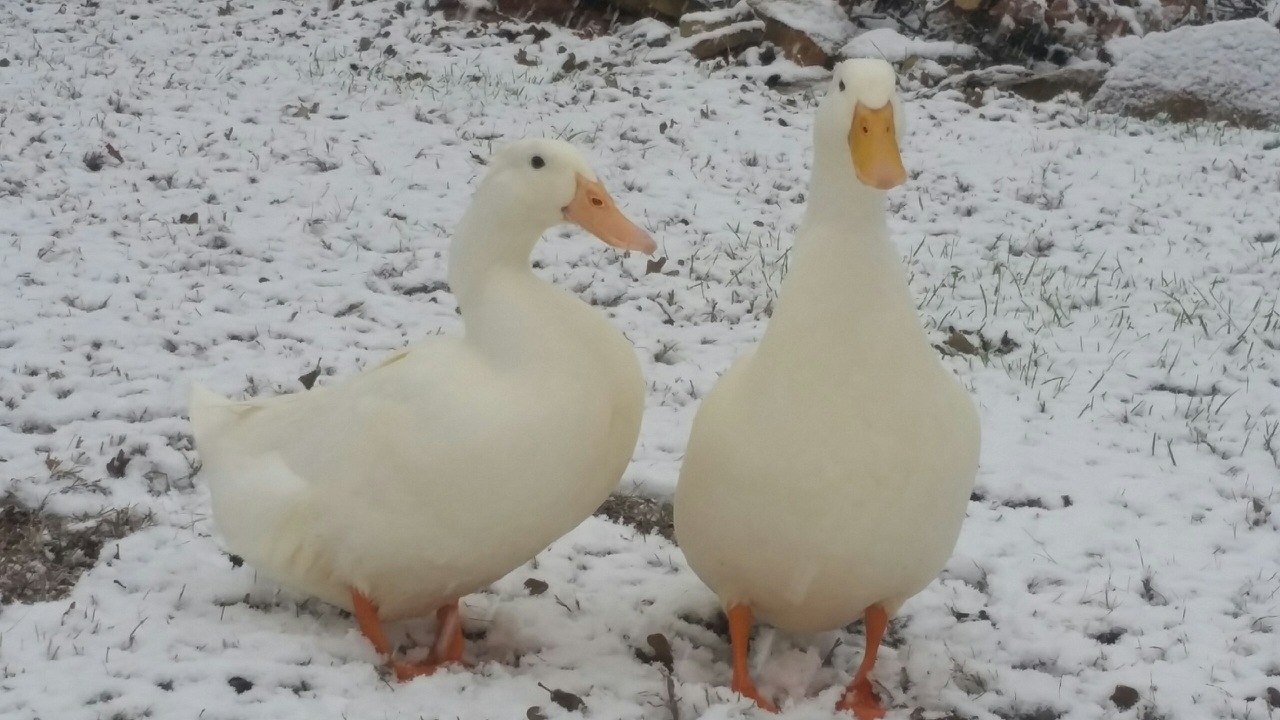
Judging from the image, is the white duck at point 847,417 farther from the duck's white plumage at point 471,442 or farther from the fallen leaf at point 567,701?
the fallen leaf at point 567,701

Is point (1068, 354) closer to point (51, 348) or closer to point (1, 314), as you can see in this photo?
point (51, 348)

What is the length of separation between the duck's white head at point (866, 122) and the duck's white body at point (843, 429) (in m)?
0.02

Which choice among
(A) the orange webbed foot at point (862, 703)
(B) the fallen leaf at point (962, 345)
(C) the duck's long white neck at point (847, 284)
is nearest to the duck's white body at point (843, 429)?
(C) the duck's long white neck at point (847, 284)

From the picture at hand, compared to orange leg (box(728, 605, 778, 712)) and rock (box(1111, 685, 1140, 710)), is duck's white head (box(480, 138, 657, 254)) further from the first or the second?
rock (box(1111, 685, 1140, 710))

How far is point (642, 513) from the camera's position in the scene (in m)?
3.98

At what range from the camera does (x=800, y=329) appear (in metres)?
2.69

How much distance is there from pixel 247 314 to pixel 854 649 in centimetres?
328

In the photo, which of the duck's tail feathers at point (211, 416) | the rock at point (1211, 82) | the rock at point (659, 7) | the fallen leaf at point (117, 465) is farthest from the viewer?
the rock at point (659, 7)

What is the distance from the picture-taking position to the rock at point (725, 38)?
1023 centimetres

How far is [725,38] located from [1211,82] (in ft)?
13.0

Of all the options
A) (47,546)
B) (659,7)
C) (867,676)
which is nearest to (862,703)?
(867,676)

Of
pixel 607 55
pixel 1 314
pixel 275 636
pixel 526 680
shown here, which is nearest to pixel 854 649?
pixel 526 680

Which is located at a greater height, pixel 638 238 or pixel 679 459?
pixel 638 238

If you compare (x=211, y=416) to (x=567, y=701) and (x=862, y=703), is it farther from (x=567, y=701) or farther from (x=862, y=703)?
(x=862, y=703)
